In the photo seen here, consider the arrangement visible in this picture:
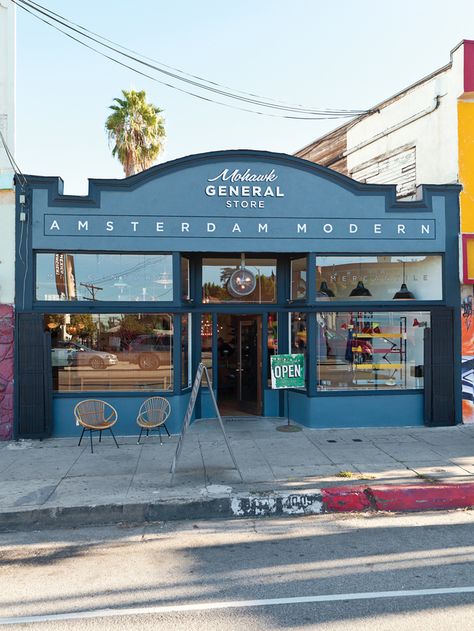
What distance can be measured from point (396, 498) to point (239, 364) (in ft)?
20.0

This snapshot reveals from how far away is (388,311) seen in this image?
1083 cm

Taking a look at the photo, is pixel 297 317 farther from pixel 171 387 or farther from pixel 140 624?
pixel 140 624

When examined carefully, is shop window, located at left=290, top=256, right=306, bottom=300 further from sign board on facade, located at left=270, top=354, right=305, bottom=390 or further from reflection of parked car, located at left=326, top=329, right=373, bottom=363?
sign board on facade, located at left=270, top=354, right=305, bottom=390

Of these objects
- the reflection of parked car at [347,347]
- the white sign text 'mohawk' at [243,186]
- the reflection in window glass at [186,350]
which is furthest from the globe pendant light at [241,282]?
the reflection of parked car at [347,347]

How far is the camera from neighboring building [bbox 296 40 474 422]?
1070 centimetres

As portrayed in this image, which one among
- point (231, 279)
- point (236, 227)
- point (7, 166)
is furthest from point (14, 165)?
point (231, 279)

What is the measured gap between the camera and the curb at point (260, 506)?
6246mm

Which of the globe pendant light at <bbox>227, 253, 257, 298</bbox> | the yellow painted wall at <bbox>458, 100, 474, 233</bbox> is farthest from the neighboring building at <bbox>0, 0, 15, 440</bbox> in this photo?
the yellow painted wall at <bbox>458, 100, 474, 233</bbox>

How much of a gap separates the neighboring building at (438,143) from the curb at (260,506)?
15.1ft

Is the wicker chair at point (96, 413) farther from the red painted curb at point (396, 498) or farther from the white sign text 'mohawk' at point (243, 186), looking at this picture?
the white sign text 'mohawk' at point (243, 186)

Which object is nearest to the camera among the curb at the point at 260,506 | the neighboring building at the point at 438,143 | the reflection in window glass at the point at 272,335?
the curb at the point at 260,506

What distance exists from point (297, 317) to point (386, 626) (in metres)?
7.67

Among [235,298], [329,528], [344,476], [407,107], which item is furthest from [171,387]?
[407,107]

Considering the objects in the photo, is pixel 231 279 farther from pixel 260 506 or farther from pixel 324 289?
pixel 260 506
